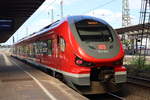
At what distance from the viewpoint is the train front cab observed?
10.9m

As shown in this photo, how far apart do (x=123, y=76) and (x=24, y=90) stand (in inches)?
141

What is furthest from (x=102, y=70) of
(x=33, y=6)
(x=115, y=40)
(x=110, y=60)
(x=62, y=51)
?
(x=33, y=6)

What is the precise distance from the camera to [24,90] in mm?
10852

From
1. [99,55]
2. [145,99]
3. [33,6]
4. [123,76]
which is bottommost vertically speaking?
[145,99]

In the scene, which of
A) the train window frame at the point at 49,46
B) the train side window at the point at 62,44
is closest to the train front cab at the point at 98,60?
the train side window at the point at 62,44

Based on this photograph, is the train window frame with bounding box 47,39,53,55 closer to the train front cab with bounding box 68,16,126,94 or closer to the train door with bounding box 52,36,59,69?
the train door with bounding box 52,36,59,69

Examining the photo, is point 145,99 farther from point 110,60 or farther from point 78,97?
point 78,97

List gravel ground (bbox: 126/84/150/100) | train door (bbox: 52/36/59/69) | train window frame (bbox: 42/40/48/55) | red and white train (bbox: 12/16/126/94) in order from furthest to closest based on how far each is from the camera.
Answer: train window frame (bbox: 42/40/48/55) < train door (bbox: 52/36/59/69) < gravel ground (bbox: 126/84/150/100) < red and white train (bbox: 12/16/126/94)

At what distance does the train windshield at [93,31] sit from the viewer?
462 inches

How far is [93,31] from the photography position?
12.0 m

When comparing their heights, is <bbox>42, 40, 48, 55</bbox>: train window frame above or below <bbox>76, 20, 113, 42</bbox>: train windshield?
below

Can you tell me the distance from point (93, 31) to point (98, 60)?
157cm

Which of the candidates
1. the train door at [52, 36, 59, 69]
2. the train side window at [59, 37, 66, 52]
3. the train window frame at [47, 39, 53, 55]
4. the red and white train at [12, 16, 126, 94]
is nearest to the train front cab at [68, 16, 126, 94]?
the red and white train at [12, 16, 126, 94]

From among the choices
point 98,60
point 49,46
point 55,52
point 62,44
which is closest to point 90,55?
point 98,60
